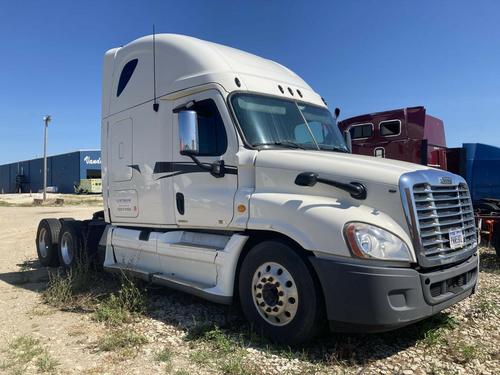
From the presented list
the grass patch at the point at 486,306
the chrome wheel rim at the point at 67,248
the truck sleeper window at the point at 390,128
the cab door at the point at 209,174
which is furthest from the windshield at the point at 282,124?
the truck sleeper window at the point at 390,128

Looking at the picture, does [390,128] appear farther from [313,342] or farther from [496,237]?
[313,342]

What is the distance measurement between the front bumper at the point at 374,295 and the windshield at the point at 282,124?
1559 millimetres

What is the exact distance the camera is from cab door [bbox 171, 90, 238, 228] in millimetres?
5070

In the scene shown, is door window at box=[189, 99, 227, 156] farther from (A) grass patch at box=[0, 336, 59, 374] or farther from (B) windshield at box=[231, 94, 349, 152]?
(A) grass patch at box=[0, 336, 59, 374]

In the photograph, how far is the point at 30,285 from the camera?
7.49 meters

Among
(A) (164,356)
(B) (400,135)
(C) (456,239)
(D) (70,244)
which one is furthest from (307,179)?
(B) (400,135)

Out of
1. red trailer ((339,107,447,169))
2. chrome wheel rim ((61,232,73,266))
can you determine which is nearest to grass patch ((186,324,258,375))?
chrome wheel rim ((61,232,73,266))

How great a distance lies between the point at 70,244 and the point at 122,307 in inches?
125

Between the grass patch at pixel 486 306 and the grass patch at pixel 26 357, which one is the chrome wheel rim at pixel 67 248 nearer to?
the grass patch at pixel 26 357

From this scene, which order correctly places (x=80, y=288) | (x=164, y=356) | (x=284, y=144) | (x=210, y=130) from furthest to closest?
1. (x=80, y=288)
2. (x=210, y=130)
3. (x=284, y=144)
4. (x=164, y=356)

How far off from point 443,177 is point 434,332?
1548 millimetres

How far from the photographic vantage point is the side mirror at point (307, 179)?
A: 439 cm

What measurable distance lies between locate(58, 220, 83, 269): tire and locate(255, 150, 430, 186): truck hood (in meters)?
4.49

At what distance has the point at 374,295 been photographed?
3881 mm
